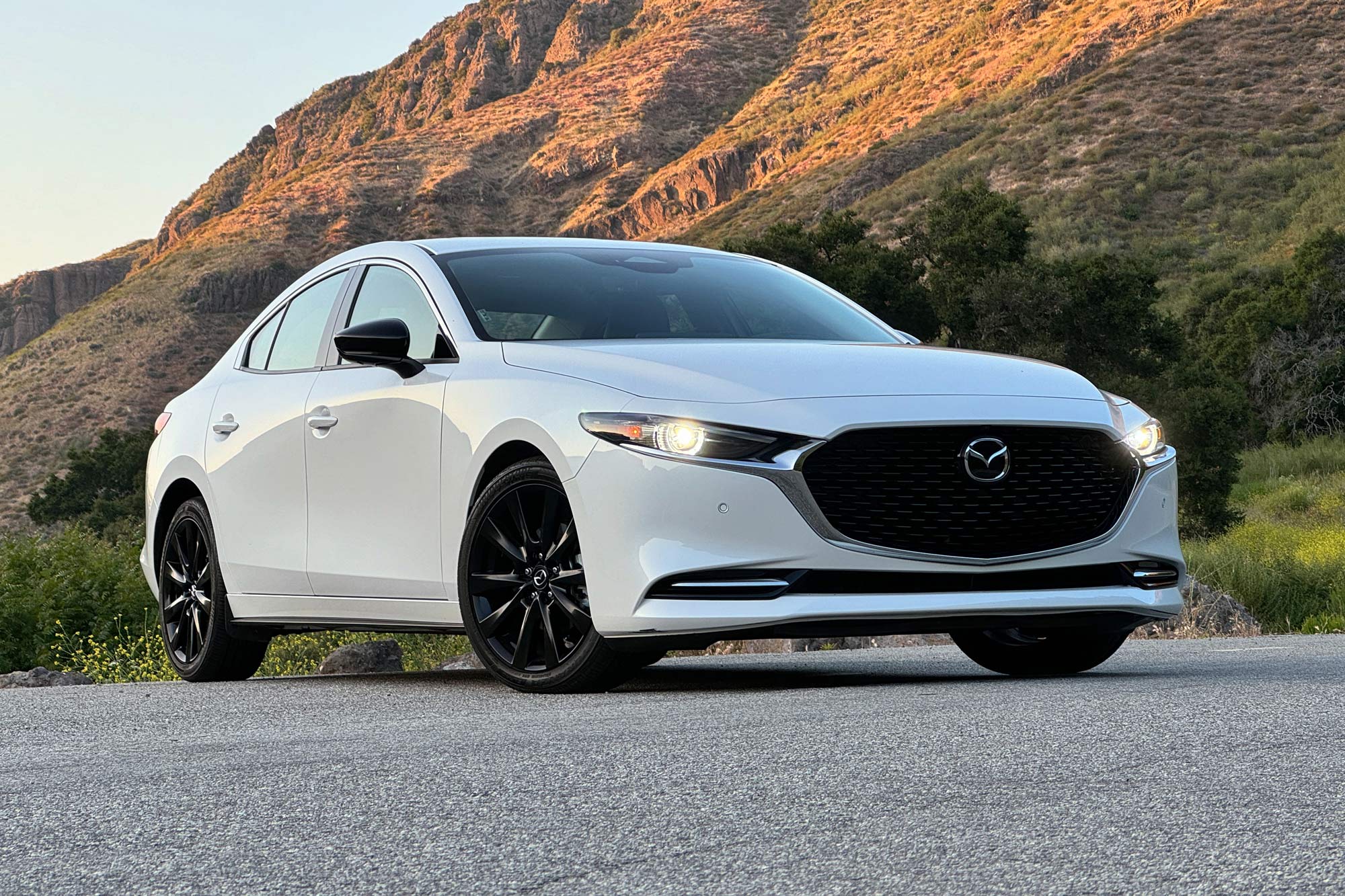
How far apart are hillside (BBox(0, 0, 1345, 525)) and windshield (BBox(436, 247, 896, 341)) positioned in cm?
3646

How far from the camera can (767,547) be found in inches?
216

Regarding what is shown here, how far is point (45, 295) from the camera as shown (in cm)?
11262

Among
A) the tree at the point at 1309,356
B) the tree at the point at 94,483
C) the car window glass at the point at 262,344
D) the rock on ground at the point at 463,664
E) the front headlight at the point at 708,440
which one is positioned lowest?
the tree at the point at 94,483

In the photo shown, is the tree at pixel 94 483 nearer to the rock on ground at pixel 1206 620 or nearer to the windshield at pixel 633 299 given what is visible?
the rock on ground at pixel 1206 620

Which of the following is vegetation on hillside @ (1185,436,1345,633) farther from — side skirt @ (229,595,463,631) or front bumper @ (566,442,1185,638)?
side skirt @ (229,595,463,631)

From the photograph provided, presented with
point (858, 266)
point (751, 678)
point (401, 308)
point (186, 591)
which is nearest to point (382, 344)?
point (401, 308)

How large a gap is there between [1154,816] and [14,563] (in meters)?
11.7

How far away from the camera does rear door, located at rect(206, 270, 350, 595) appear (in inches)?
282

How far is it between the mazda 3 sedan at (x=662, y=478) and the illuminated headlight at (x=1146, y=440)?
2cm

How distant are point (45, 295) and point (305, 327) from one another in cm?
11205

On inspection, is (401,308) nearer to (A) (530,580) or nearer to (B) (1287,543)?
(A) (530,580)

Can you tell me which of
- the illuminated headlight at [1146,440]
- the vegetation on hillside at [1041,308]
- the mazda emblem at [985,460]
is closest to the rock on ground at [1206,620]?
the illuminated headlight at [1146,440]

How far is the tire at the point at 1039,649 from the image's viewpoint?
6.77m

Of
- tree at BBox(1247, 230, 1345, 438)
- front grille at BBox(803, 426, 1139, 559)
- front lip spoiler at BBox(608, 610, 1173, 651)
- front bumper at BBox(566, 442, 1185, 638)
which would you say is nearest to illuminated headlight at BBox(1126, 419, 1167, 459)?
front grille at BBox(803, 426, 1139, 559)
